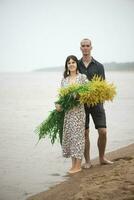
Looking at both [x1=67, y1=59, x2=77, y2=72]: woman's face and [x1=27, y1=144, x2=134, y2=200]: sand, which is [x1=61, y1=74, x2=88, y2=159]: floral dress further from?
[x1=27, y1=144, x2=134, y2=200]: sand

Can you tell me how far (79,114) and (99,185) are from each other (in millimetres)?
1258

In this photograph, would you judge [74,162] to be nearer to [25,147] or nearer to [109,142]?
[25,147]

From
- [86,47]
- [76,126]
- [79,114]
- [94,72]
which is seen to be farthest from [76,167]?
[86,47]

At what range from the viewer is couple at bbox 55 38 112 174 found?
5750 millimetres

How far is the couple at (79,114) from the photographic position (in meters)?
5.75

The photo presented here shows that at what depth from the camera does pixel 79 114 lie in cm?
573

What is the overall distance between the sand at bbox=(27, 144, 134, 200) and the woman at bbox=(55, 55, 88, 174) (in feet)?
0.95

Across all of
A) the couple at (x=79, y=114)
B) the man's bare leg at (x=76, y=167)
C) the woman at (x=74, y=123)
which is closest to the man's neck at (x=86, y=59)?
the couple at (x=79, y=114)

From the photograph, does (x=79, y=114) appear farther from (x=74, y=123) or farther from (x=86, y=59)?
(x=86, y=59)

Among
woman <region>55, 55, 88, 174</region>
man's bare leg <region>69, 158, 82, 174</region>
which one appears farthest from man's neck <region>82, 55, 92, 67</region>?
man's bare leg <region>69, 158, 82, 174</region>

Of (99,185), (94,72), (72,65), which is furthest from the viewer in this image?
(94,72)

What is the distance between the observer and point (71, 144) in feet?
19.2

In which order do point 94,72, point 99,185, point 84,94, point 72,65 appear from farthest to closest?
point 94,72 → point 72,65 → point 84,94 → point 99,185

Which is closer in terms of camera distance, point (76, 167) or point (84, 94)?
point (84, 94)
